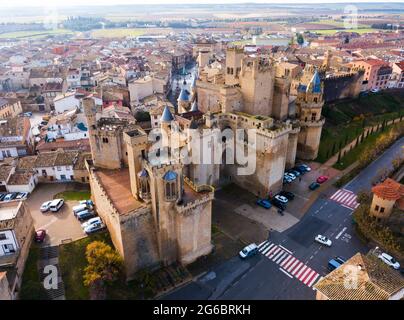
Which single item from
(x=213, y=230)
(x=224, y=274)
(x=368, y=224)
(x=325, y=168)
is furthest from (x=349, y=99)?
(x=224, y=274)

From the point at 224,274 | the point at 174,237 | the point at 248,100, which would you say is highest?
the point at 248,100

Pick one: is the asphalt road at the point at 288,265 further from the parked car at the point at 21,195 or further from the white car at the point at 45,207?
the parked car at the point at 21,195

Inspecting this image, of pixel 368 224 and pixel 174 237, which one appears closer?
pixel 174 237

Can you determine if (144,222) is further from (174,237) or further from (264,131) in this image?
(264,131)

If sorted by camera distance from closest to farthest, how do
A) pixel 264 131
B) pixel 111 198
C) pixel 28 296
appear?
pixel 28 296
pixel 111 198
pixel 264 131

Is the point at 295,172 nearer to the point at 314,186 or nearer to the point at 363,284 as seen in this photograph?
the point at 314,186

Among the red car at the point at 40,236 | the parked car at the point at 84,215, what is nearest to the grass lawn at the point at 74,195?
the parked car at the point at 84,215
